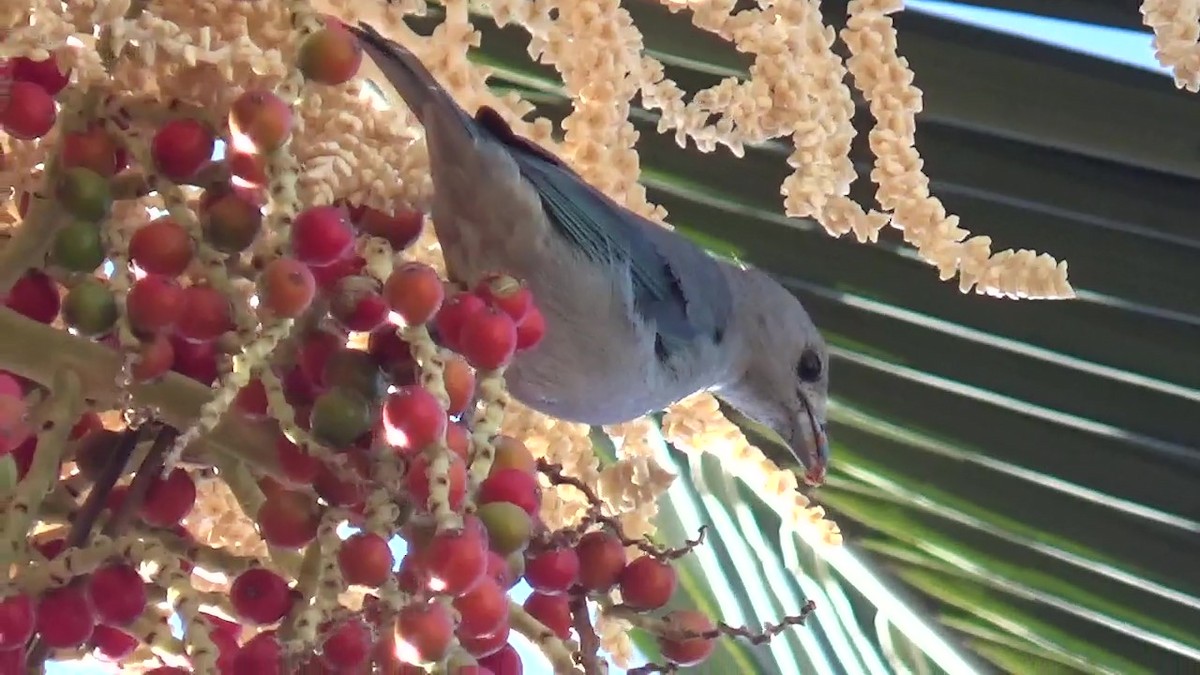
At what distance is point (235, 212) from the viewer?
1.61 ft

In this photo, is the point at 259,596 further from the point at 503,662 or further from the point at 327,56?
the point at 327,56

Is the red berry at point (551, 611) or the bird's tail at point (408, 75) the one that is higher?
the bird's tail at point (408, 75)

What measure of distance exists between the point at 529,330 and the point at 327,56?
14cm

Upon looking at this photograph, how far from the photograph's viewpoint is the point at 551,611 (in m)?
0.56

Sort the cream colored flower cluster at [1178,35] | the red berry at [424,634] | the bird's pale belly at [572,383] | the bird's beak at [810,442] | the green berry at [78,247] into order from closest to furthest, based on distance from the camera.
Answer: the red berry at [424,634] → the green berry at [78,247] → the cream colored flower cluster at [1178,35] → the bird's pale belly at [572,383] → the bird's beak at [810,442]

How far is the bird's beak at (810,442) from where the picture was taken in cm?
104

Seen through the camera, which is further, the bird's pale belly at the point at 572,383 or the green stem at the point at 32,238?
the bird's pale belly at the point at 572,383

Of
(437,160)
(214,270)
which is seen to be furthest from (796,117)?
(214,270)

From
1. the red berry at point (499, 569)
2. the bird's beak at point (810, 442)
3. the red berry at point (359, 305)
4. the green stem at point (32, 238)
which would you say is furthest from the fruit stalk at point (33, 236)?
the bird's beak at point (810, 442)

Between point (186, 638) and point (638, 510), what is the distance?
0.89ft

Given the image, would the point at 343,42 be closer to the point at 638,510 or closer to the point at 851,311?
the point at 638,510

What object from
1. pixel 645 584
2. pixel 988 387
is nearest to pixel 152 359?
pixel 645 584

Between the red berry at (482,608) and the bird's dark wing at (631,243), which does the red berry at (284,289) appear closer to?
the red berry at (482,608)

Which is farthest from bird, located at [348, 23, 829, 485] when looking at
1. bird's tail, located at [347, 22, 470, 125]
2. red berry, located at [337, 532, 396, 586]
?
red berry, located at [337, 532, 396, 586]
